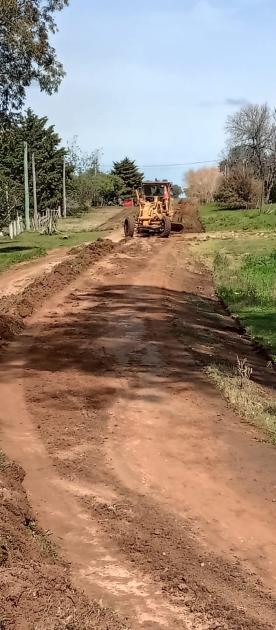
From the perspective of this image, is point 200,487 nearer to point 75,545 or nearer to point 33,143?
point 75,545

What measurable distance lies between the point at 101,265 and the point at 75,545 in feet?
61.8

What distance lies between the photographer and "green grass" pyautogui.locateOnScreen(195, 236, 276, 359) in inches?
640

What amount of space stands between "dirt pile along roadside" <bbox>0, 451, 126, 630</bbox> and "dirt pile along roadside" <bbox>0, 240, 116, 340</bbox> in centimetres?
776

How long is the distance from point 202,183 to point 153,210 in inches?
2674

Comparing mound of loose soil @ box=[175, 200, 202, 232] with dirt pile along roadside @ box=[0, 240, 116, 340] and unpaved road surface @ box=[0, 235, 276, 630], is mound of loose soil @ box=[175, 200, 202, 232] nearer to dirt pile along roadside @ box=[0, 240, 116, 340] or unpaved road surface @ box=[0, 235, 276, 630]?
dirt pile along roadside @ box=[0, 240, 116, 340]

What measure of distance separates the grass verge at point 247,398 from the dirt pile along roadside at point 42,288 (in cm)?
433

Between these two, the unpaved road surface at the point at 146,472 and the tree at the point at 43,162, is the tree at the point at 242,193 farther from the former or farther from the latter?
the unpaved road surface at the point at 146,472

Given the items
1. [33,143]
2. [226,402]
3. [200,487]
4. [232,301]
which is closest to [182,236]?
[232,301]

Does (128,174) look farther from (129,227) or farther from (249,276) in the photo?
(249,276)

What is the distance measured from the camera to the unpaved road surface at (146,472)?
447cm

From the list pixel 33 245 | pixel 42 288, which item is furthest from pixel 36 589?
pixel 33 245

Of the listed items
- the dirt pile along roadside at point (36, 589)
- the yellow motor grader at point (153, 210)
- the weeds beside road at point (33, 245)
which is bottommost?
the dirt pile along roadside at point (36, 589)

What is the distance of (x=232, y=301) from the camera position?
63.8ft

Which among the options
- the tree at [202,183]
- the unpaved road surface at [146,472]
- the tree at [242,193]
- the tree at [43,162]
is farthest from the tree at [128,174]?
the unpaved road surface at [146,472]
